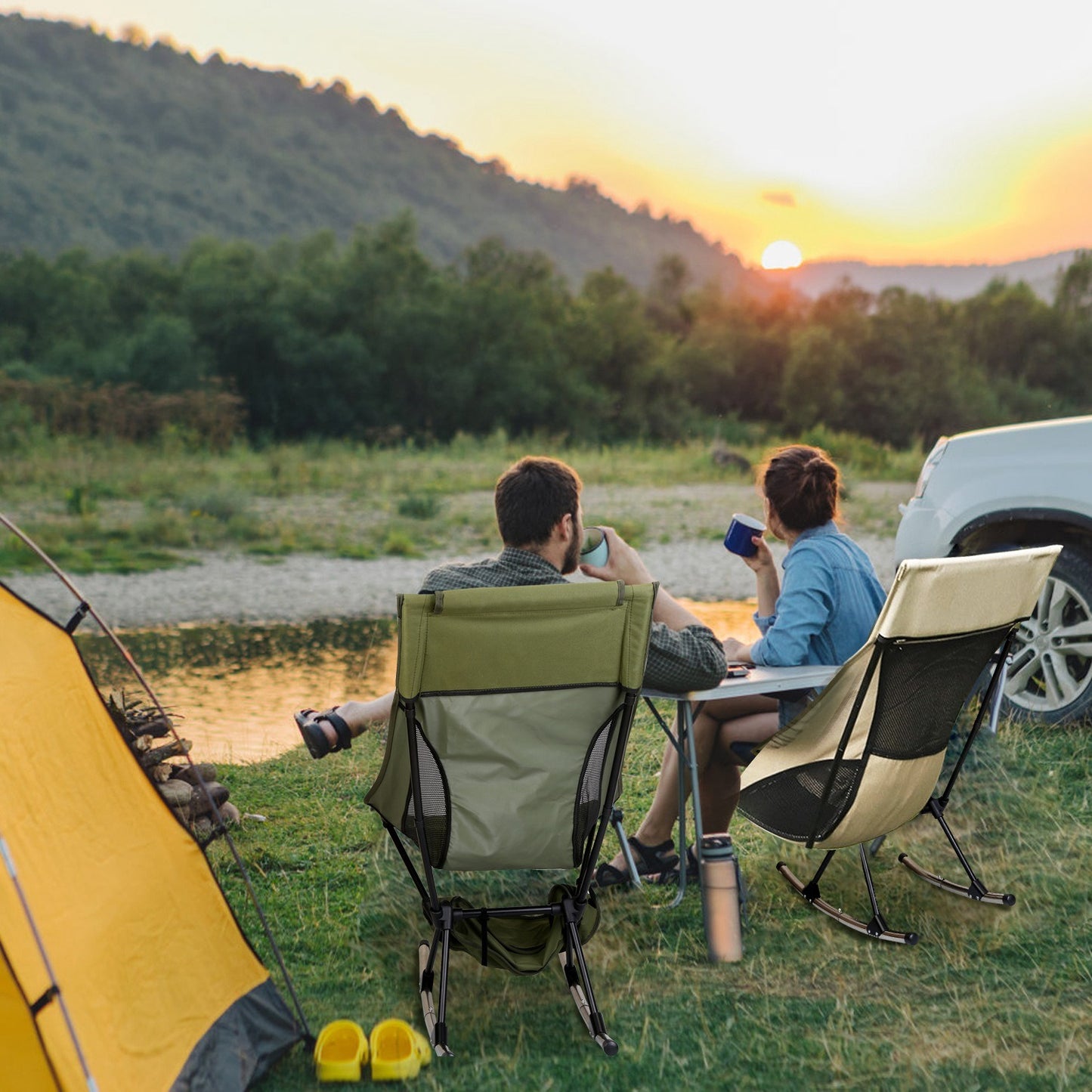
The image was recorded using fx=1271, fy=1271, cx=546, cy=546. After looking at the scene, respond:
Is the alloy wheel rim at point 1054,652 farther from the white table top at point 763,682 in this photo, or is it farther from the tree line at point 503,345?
the tree line at point 503,345

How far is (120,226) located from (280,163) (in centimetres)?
2226

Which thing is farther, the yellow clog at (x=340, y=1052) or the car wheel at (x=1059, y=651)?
→ the car wheel at (x=1059, y=651)

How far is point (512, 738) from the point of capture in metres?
2.69

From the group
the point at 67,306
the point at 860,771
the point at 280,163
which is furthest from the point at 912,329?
the point at 280,163

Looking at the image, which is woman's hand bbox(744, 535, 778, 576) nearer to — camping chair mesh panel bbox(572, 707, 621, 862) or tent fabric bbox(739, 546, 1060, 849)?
tent fabric bbox(739, 546, 1060, 849)

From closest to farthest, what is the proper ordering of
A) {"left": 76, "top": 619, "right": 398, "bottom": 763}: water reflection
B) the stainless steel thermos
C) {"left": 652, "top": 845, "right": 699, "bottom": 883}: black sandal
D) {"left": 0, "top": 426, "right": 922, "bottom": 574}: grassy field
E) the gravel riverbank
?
the stainless steel thermos < {"left": 652, "top": 845, "right": 699, "bottom": 883}: black sandal < {"left": 76, "top": 619, "right": 398, "bottom": 763}: water reflection < the gravel riverbank < {"left": 0, "top": 426, "right": 922, "bottom": 574}: grassy field

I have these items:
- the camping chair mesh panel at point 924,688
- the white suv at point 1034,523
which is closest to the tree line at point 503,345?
the white suv at point 1034,523

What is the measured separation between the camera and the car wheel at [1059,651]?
488 cm

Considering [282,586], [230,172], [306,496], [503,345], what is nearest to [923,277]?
[503,345]

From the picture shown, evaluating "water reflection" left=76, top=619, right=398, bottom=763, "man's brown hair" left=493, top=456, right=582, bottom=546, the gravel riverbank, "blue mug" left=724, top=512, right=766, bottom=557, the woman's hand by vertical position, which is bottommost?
the gravel riverbank

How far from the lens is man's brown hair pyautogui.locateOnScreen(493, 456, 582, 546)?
293 cm

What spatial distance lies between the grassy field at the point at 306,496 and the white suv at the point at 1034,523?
8.71 m

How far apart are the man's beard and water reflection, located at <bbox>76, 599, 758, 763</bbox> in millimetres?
2599

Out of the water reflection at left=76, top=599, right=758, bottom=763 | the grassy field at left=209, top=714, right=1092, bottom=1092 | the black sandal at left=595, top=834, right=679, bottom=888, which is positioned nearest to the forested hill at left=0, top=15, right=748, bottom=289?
the water reflection at left=76, top=599, right=758, bottom=763
